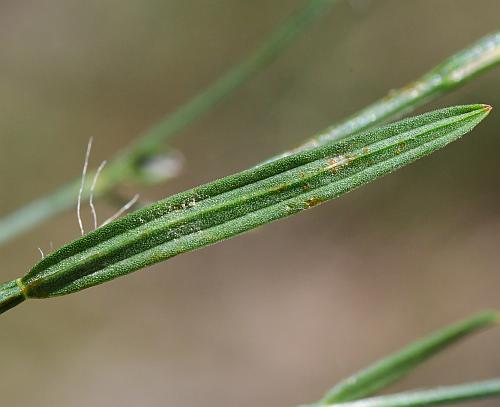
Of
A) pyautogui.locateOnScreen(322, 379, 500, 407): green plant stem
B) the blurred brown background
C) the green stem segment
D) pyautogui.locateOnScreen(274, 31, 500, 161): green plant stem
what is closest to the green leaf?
pyautogui.locateOnScreen(322, 379, 500, 407): green plant stem

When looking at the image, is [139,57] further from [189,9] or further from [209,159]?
[209,159]

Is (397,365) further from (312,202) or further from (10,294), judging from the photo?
(10,294)

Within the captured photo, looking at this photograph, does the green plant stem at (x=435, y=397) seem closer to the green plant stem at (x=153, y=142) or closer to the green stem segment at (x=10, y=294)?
the green stem segment at (x=10, y=294)

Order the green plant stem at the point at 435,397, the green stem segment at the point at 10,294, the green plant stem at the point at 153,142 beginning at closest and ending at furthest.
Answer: the green stem segment at the point at 10,294 < the green plant stem at the point at 435,397 < the green plant stem at the point at 153,142

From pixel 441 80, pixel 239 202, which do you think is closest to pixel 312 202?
pixel 239 202

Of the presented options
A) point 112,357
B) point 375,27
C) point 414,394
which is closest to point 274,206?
point 414,394

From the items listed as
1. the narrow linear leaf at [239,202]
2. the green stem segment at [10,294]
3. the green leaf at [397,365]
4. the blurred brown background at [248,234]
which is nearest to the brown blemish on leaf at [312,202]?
the narrow linear leaf at [239,202]
